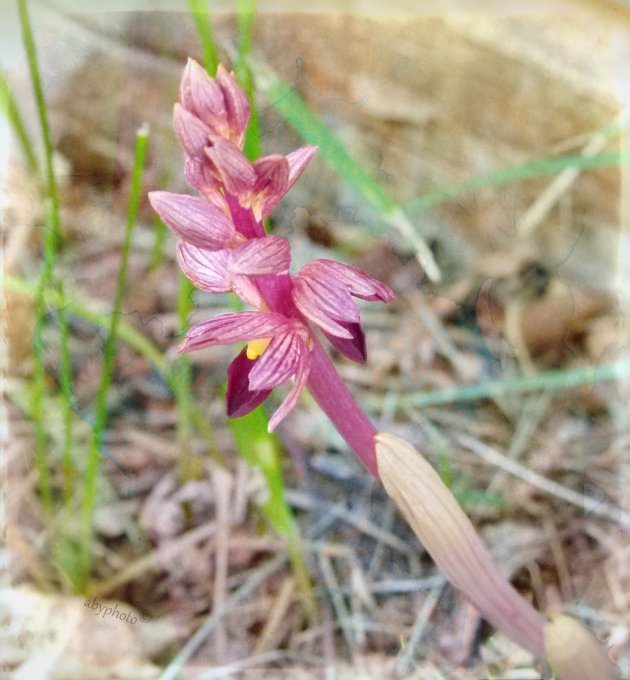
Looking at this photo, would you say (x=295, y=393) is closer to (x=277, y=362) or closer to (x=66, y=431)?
(x=277, y=362)

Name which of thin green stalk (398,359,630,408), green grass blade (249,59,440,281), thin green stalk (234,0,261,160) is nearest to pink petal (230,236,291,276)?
thin green stalk (234,0,261,160)

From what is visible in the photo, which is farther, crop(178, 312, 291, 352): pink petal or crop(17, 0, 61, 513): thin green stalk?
crop(17, 0, 61, 513): thin green stalk

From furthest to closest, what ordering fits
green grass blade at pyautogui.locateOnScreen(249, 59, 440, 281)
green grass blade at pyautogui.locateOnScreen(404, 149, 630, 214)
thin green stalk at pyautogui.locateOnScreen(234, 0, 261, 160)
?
green grass blade at pyautogui.locateOnScreen(404, 149, 630, 214), green grass blade at pyautogui.locateOnScreen(249, 59, 440, 281), thin green stalk at pyautogui.locateOnScreen(234, 0, 261, 160)

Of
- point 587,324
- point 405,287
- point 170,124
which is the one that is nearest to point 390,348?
point 405,287

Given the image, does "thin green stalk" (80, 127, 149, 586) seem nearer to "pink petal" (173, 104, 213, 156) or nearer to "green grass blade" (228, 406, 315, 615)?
"green grass blade" (228, 406, 315, 615)

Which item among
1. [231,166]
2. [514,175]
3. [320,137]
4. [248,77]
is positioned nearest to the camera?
[231,166]

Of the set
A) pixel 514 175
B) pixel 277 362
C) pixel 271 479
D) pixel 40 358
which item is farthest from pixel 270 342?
pixel 514 175
